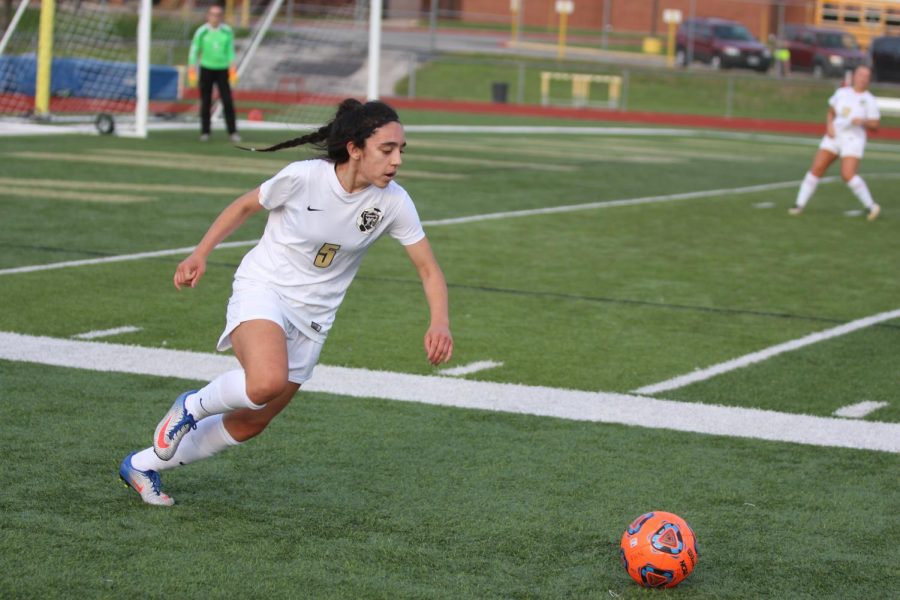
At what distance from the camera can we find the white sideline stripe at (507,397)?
7.27 meters

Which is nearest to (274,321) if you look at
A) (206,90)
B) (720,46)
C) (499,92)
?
(206,90)

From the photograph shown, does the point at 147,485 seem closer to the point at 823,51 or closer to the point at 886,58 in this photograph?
the point at 886,58

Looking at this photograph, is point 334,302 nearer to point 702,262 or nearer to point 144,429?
point 144,429

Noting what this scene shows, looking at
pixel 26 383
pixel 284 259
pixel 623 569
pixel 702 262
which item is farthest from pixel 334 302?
pixel 702 262

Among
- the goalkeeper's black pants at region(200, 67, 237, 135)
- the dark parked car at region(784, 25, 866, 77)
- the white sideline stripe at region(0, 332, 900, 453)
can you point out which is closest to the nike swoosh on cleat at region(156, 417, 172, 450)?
the white sideline stripe at region(0, 332, 900, 453)

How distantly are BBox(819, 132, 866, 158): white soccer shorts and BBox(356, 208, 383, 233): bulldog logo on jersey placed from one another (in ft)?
43.2

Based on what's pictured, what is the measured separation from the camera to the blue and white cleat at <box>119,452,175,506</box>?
5.57 m

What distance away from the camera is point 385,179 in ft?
17.9

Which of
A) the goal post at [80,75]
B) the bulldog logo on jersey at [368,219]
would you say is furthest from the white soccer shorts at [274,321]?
the goal post at [80,75]

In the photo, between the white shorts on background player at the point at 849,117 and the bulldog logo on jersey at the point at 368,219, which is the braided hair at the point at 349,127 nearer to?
the bulldog logo on jersey at the point at 368,219

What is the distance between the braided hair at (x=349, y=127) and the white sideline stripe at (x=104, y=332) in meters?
3.51

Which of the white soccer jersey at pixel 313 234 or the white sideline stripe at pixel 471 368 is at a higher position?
the white soccer jersey at pixel 313 234

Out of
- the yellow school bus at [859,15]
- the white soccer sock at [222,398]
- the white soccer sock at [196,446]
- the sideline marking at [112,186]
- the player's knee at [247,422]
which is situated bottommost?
the sideline marking at [112,186]

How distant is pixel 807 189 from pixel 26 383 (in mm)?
12524
